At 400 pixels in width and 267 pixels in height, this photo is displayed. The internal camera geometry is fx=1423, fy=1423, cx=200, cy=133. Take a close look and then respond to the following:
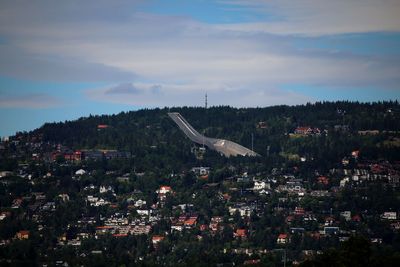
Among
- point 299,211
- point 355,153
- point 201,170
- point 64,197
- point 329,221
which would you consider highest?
point 355,153

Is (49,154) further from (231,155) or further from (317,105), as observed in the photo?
(317,105)

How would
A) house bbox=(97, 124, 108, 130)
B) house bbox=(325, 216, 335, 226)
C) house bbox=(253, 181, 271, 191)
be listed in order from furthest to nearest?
house bbox=(97, 124, 108, 130)
house bbox=(253, 181, 271, 191)
house bbox=(325, 216, 335, 226)

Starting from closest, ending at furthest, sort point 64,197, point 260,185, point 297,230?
point 297,230 → point 64,197 → point 260,185

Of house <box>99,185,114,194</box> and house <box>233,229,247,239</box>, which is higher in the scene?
house <box>99,185,114,194</box>

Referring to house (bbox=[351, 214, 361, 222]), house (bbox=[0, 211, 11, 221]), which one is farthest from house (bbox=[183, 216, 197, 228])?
house (bbox=[0, 211, 11, 221])

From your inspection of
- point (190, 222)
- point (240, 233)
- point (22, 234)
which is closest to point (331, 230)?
point (240, 233)

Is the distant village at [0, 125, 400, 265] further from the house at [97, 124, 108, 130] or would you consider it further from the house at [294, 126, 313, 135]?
the house at [294, 126, 313, 135]

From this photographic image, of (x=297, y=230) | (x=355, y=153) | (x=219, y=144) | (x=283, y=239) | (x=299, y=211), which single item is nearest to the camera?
(x=283, y=239)

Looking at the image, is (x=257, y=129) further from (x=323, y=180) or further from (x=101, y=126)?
(x=323, y=180)

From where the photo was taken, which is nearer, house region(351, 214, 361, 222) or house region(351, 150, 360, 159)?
house region(351, 214, 361, 222)

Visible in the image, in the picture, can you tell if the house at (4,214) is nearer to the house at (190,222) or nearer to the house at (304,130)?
the house at (190,222)
